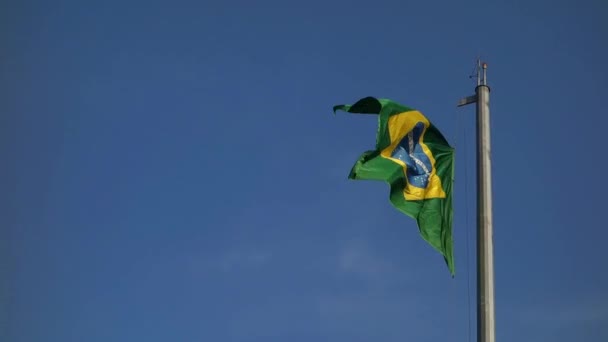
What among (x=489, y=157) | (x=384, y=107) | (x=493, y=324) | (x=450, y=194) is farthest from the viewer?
(x=384, y=107)

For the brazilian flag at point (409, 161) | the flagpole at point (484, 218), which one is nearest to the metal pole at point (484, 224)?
the flagpole at point (484, 218)

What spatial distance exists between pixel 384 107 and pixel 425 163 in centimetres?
170

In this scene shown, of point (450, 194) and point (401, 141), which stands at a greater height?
point (401, 141)

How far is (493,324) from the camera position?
15805 millimetres

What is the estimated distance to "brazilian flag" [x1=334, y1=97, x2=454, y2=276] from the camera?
1861cm

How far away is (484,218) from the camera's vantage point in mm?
16641

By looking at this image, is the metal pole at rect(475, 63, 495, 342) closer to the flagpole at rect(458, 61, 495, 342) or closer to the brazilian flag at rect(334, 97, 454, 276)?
the flagpole at rect(458, 61, 495, 342)

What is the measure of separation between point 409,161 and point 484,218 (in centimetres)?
318

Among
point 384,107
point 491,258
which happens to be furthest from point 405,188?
point 491,258

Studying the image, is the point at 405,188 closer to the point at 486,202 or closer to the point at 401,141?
the point at 401,141

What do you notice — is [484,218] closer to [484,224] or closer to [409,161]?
[484,224]

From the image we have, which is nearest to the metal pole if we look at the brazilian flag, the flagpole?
the flagpole

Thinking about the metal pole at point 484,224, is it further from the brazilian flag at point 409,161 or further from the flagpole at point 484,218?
the brazilian flag at point 409,161

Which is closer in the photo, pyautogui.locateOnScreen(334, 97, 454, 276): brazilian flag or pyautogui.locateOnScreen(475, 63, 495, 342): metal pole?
pyautogui.locateOnScreen(475, 63, 495, 342): metal pole
